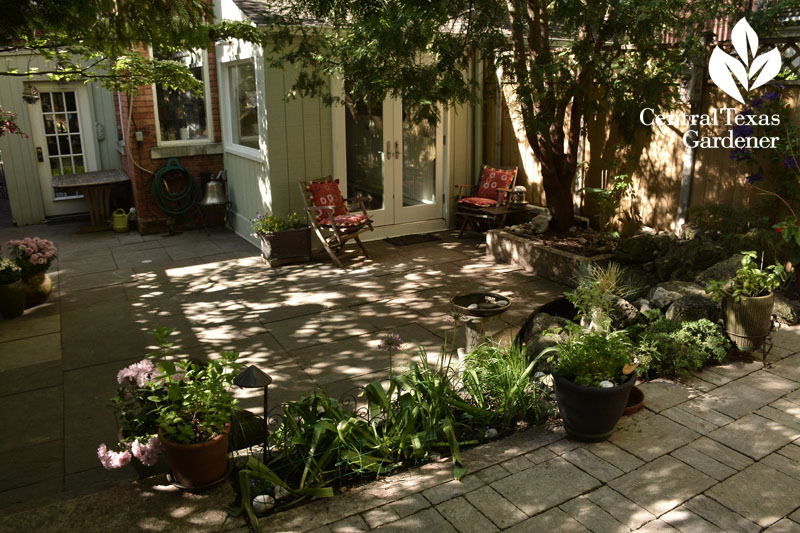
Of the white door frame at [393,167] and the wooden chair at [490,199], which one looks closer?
the white door frame at [393,167]

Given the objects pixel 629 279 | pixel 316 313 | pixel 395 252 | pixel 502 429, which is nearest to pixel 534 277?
pixel 629 279

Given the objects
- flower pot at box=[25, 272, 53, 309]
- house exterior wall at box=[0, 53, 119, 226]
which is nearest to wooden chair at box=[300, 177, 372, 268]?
flower pot at box=[25, 272, 53, 309]

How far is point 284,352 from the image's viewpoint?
550 centimetres

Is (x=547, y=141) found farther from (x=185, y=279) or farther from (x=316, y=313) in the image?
(x=185, y=279)

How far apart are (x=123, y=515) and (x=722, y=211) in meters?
5.80

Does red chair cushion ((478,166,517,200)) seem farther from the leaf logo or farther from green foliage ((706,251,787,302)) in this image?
green foliage ((706,251,787,302))

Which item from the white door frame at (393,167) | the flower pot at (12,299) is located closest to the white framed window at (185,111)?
the white door frame at (393,167)

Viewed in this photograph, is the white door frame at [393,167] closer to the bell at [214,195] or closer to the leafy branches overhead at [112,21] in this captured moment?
the bell at [214,195]

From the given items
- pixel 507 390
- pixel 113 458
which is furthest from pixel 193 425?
pixel 507 390

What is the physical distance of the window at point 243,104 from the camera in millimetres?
8797

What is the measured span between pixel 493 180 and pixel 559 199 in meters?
1.29

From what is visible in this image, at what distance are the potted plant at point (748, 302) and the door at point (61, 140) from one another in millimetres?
9546

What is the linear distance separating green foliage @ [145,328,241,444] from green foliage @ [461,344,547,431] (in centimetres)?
147

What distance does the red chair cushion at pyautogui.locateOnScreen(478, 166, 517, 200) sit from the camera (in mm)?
8773
